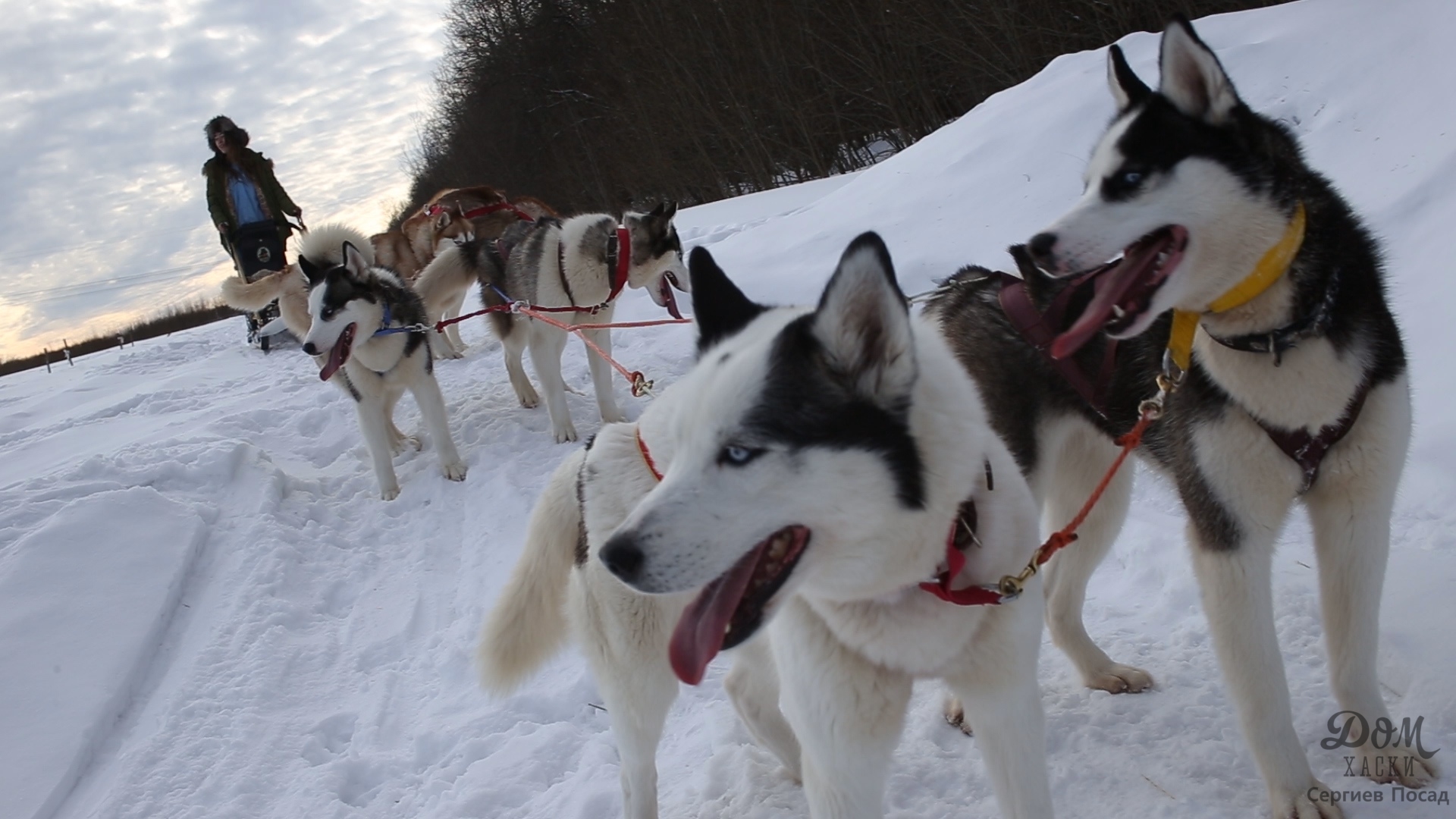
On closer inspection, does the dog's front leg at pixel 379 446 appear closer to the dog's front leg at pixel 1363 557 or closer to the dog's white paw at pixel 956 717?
the dog's white paw at pixel 956 717

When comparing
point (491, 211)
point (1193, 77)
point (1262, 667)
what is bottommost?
point (1262, 667)

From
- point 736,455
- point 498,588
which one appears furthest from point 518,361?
point 736,455

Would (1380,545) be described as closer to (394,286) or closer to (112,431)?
(394,286)

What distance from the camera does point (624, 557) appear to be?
1490 millimetres

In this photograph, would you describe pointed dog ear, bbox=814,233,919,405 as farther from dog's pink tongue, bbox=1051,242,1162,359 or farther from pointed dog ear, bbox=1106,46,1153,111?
pointed dog ear, bbox=1106,46,1153,111

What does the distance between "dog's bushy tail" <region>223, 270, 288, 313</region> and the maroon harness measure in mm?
6984

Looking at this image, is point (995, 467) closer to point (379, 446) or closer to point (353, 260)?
point (379, 446)

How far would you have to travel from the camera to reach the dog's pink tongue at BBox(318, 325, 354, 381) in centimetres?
585

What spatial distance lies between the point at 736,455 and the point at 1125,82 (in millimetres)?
1372

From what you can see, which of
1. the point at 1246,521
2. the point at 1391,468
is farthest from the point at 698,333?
the point at 1391,468

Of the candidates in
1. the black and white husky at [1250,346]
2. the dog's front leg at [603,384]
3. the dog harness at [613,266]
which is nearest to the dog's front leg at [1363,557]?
the black and white husky at [1250,346]

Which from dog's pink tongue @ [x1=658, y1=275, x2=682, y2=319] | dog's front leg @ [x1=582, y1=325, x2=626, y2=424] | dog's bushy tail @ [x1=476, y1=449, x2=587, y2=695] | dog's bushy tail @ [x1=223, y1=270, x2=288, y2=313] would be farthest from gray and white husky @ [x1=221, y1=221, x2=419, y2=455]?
dog's bushy tail @ [x1=476, y1=449, x2=587, y2=695]

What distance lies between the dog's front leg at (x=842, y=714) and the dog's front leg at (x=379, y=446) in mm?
4769

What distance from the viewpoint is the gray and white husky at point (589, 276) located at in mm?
6262
